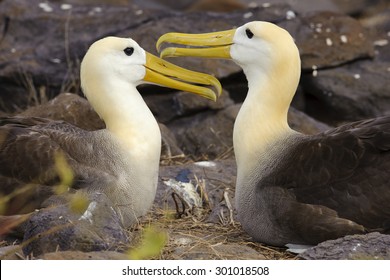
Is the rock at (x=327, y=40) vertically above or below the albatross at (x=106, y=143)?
below

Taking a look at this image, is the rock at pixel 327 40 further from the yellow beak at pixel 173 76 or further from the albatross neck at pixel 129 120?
the albatross neck at pixel 129 120

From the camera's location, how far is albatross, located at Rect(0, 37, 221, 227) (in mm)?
6777

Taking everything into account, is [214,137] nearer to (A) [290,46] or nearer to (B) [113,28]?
(B) [113,28]

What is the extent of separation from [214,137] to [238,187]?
2.82 m

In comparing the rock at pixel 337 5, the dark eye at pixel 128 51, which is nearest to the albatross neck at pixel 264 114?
the dark eye at pixel 128 51

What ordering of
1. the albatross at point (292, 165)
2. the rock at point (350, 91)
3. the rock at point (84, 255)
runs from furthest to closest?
the rock at point (350, 91) < the albatross at point (292, 165) < the rock at point (84, 255)

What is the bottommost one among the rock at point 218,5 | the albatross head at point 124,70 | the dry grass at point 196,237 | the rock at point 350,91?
the rock at point 218,5

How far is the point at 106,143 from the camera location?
6.99 metres

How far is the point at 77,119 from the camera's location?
8719 mm

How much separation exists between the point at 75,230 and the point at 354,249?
1.44 metres

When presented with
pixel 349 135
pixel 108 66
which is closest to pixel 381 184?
pixel 349 135

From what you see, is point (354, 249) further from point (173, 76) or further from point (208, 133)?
point (208, 133)

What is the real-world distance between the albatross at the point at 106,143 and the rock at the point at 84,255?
1168 mm

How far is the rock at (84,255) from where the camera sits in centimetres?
532
